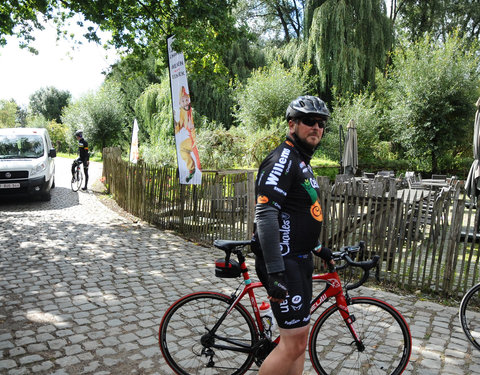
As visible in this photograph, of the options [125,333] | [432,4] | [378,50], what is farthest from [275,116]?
[432,4]

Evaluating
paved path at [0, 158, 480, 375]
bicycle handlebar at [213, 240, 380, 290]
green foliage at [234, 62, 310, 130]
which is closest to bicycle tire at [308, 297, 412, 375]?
bicycle handlebar at [213, 240, 380, 290]

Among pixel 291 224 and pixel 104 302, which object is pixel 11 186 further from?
pixel 291 224

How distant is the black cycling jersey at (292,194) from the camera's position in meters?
2.14

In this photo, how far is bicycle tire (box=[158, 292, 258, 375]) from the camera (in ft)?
9.18

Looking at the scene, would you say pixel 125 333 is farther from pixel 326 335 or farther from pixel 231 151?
pixel 231 151

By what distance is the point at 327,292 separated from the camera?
2.74 meters

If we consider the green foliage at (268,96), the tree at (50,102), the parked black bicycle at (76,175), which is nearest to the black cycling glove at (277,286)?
the parked black bicycle at (76,175)

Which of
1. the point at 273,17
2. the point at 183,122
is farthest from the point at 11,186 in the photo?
the point at 273,17

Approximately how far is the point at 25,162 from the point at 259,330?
10.8 meters

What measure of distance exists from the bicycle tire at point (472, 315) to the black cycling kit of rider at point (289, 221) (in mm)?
2386

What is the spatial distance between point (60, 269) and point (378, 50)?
70.1ft

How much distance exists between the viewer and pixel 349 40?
21.5 meters

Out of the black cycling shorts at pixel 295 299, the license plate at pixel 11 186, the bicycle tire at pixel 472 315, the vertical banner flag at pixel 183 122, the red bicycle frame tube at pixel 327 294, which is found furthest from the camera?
the license plate at pixel 11 186

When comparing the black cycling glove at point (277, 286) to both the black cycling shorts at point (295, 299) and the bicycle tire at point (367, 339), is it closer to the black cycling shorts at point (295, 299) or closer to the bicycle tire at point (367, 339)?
the black cycling shorts at point (295, 299)
